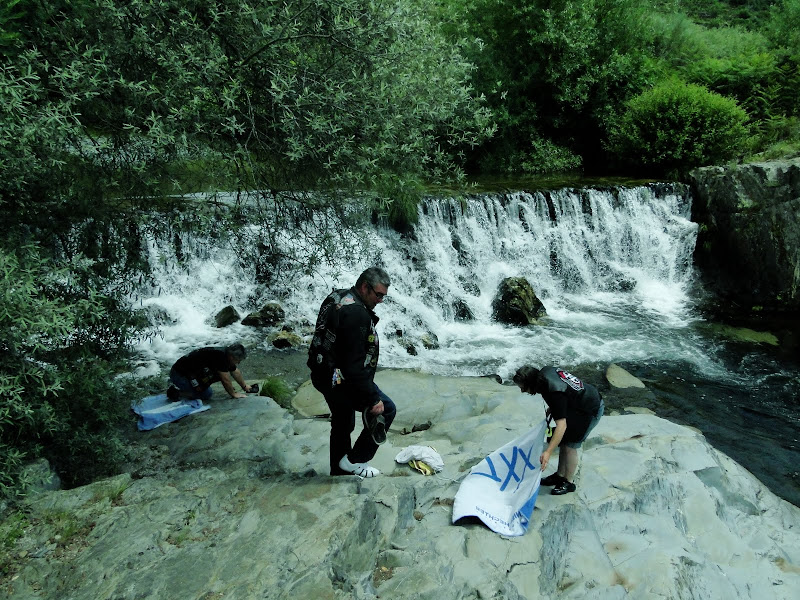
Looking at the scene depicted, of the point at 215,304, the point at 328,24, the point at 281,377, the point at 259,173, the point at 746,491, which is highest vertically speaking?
the point at 328,24

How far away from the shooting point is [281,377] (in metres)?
9.38

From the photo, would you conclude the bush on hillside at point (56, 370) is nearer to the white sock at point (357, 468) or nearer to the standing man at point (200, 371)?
the standing man at point (200, 371)

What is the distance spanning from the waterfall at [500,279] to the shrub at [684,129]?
2086mm

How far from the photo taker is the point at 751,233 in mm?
13492

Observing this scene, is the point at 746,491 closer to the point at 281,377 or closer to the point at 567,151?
the point at 281,377

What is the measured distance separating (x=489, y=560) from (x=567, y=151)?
19017 millimetres

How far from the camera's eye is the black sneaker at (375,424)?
13.9 ft

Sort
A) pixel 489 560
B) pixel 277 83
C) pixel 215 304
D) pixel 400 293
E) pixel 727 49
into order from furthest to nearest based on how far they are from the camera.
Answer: pixel 727 49
pixel 400 293
pixel 215 304
pixel 277 83
pixel 489 560

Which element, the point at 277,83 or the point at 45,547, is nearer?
the point at 45,547

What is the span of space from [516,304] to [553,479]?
7.88 metres

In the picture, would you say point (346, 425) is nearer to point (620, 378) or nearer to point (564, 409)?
point (564, 409)

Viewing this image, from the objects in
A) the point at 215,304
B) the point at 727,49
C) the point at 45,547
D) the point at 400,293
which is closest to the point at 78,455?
the point at 45,547

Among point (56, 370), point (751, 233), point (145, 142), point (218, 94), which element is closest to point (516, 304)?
point (751, 233)

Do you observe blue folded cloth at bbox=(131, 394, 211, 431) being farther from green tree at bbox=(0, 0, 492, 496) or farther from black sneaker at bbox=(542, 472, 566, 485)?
black sneaker at bbox=(542, 472, 566, 485)
